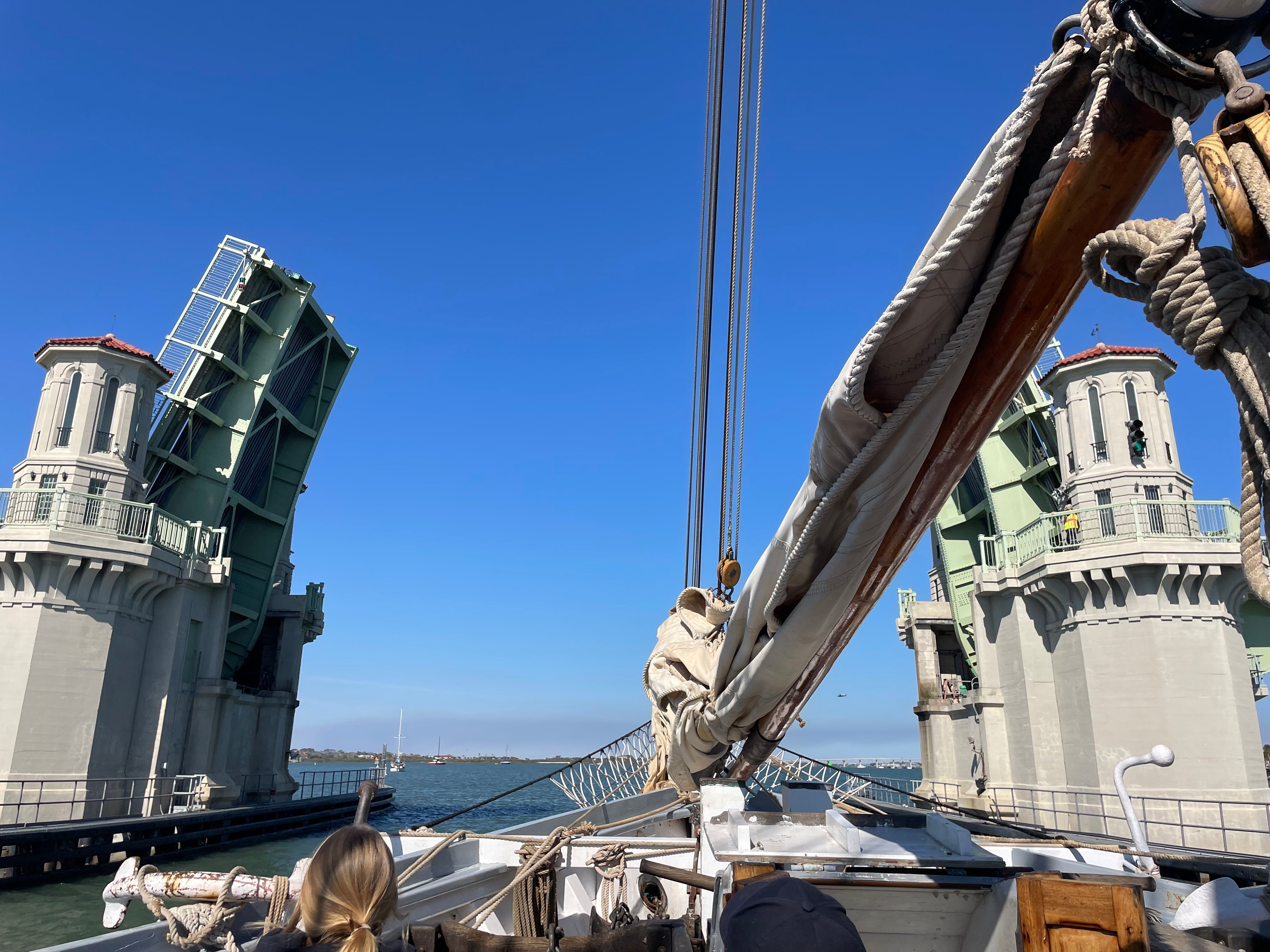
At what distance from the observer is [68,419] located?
17.8 meters

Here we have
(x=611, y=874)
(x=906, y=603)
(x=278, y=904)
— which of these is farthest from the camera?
(x=906, y=603)

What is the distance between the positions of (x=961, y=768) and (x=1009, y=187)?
74.3ft

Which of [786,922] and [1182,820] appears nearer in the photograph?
[786,922]

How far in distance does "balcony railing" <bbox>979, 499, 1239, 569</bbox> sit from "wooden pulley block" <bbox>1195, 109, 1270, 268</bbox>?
55.3ft

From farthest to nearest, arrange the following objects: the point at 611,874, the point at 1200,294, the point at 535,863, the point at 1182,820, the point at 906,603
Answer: the point at 906,603 < the point at 1182,820 < the point at 611,874 < the point at 535,863 < the point at 1200,294

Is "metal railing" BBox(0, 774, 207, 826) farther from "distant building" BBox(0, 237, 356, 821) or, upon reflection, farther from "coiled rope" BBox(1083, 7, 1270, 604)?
"coiled rope" BBox(1083, 7, 1270, 604)

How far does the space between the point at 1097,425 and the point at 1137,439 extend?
83cm

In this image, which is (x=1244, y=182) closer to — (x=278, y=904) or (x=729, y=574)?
(x=278, y=904)

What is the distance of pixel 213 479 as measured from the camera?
19938 millimetres

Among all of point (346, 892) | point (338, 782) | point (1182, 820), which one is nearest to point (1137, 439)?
point (1182, 820)

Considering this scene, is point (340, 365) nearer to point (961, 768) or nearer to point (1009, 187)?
point (961, 768)

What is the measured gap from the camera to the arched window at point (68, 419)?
17672 millimetres

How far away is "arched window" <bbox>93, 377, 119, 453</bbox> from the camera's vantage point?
1781cm

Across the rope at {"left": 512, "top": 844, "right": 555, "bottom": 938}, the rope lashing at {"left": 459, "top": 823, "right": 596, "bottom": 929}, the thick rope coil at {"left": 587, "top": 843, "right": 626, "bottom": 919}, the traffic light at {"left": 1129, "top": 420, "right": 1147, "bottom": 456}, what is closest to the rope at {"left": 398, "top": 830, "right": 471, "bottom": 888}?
the rope lashing at {"left": 459, "top": 823, "right": 596, "bottom": 929}
